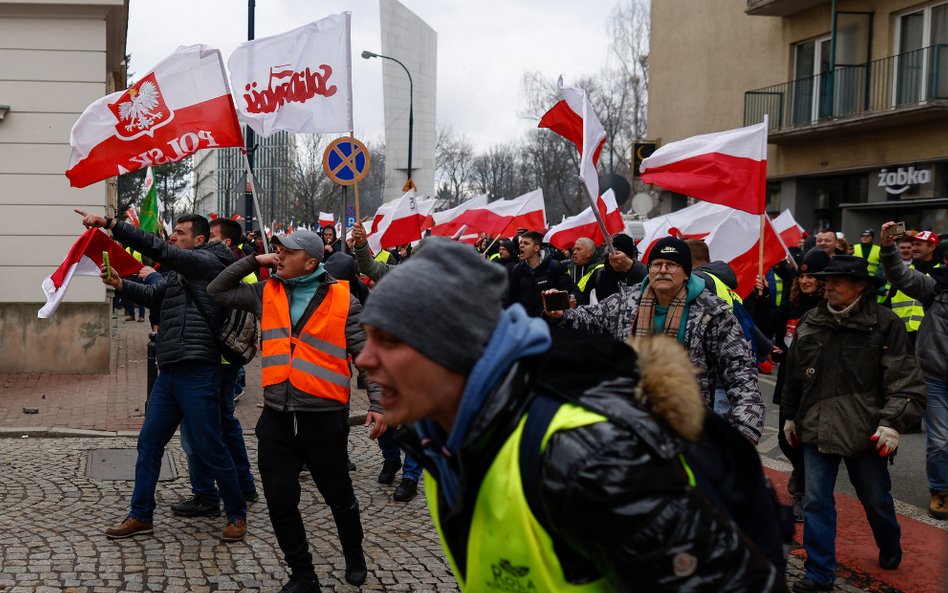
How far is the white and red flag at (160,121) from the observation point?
23.6ft

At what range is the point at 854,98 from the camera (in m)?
22.8

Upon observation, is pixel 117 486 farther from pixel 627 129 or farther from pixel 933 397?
pixel 627 129

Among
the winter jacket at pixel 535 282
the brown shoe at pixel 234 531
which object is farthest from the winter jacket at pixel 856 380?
the winter jacket at pixel 535 282

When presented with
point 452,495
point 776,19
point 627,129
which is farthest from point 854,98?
point 627,129

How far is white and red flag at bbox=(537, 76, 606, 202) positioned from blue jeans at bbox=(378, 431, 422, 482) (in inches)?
91.8

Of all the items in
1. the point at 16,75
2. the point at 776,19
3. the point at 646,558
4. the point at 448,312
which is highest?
the point at 776,19

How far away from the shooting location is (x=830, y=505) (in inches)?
211

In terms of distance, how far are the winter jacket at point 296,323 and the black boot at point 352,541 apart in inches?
21.6

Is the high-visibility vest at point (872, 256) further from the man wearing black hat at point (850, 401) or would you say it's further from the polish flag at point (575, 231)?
the man wearing black hat at point (850, 401)

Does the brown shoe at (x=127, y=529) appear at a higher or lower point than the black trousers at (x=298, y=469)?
lower

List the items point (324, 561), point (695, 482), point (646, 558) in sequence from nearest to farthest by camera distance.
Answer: point (646, 558) → point (695, 482) → point (324, 561)

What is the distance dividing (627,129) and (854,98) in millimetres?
27581

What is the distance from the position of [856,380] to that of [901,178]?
17.6m

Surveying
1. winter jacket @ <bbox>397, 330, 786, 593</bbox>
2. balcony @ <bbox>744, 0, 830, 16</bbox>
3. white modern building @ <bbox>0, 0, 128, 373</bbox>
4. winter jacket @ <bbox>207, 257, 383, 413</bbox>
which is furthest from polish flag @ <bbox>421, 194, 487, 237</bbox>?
winter jacket @ <bbox>397, 330, 786, 593</bbox>
